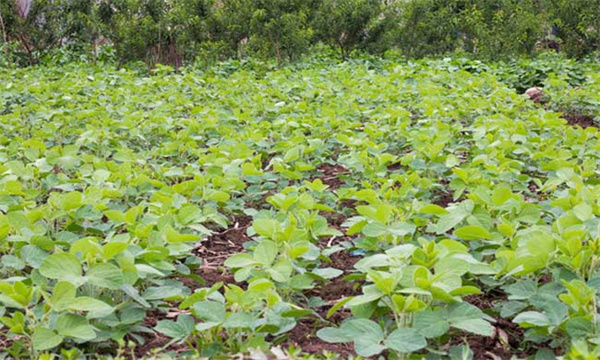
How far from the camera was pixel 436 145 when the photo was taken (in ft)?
10.0

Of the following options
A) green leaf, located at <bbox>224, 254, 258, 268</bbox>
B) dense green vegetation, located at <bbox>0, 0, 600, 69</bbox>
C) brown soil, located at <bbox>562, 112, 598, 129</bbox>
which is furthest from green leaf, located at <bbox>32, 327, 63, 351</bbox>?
dense green vegetation, located at <bbox>0, 0, 600, 69</bbox>

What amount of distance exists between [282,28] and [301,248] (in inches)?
290

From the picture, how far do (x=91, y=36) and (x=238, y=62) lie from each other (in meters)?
2.27

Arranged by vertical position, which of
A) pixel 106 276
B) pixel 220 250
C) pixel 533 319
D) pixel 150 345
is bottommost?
pixel 220 250

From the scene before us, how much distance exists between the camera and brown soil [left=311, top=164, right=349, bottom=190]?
3.34 metres

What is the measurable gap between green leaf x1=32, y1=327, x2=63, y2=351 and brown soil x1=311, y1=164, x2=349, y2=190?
6.53 feet

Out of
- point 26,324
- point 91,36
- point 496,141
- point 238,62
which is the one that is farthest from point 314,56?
point 26,324

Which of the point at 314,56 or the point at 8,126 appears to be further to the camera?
the point at 314,56

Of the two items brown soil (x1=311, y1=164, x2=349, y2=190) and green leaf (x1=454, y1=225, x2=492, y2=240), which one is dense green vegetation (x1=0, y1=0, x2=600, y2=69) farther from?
green leaf (x1=454, y1=225, x2=492, y2=240)

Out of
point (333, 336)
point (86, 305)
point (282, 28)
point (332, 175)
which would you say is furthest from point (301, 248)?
point (282, 28)

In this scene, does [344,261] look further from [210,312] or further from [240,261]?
[210,312]

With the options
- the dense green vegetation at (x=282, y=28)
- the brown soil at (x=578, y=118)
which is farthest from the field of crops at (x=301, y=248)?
the dense green vegetation at (x=282, y=28)

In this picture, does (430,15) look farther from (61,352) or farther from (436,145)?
(61,352)

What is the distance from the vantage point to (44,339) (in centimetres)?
142
